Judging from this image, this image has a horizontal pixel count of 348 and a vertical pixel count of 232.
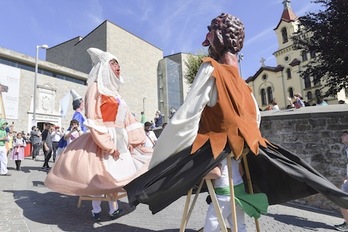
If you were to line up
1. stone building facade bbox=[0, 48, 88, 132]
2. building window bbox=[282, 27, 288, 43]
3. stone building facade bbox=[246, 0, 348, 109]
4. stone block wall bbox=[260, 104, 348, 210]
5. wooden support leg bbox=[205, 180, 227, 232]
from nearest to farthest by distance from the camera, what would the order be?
wooden support leg bbox=[205, 180, 227, 232] < stone block wall bbox=[260, 104, 348, 210] < stone building facade bbox=[0, 48, 88, 132] < stone building facade bbox=[246, 0, 348, 109] < building window bbox=[282, 27, 288, 43]

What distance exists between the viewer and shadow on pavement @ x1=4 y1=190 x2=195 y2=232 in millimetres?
3670

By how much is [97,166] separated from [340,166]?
5218 millimetres

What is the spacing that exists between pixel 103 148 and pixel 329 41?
17.7 m

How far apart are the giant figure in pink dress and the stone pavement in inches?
24.2

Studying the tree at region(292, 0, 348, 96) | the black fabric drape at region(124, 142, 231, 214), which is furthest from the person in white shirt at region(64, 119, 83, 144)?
the tree at region(292, 0, 348, 96)

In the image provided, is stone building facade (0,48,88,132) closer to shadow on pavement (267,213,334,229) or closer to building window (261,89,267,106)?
shadow on pavement (267,213,334,229)

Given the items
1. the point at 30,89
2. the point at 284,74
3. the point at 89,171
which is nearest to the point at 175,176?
the point at 89,171

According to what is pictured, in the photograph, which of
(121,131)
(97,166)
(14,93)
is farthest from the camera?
(14,93)

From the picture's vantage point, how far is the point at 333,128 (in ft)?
19.8

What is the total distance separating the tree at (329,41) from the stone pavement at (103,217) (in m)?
14.1

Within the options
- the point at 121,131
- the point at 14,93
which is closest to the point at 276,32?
the point at 14,93

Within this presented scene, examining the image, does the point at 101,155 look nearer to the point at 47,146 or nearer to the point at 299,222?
the point at 299,222

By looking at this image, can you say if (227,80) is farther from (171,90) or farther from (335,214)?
(171,90)

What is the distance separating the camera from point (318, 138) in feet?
20.6
